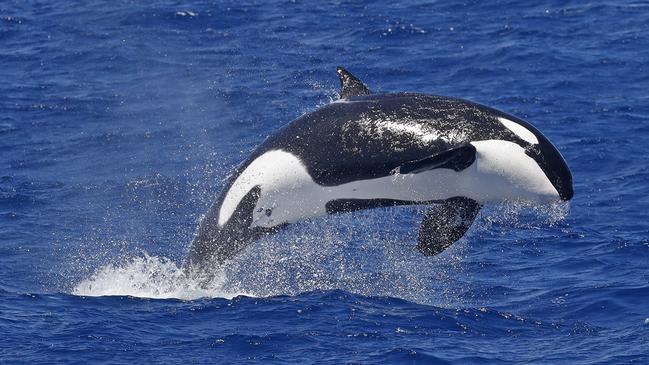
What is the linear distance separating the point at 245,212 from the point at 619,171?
1057 centimetres

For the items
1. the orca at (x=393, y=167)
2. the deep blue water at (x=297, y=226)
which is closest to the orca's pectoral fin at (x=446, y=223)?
the orca at (x=393, y=167)

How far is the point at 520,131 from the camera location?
17281 millimetres

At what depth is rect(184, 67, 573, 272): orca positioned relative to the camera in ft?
56.1

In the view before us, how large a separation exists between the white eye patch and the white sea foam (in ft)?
15.7

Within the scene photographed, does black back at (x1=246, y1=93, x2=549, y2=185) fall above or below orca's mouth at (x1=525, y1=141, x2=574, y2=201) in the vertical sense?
above

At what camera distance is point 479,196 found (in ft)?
58.1

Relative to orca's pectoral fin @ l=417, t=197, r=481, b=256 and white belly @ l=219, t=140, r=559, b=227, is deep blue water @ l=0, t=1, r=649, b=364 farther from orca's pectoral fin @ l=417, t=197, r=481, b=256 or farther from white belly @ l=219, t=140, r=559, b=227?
white belly @ l=219, t=140, r=559, b=227

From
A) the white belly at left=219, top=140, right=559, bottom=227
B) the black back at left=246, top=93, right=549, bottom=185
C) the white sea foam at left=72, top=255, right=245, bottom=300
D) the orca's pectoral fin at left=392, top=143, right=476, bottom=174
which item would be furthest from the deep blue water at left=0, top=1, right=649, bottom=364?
the orca's pectoral fin at left=392, top=143, right=476, bottom=174

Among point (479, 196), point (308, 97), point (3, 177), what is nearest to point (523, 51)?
point (308, 97)

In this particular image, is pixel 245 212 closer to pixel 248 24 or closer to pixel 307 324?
pixel 307 324

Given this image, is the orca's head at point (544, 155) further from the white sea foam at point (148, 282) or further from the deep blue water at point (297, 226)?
the white sea foam at point (148, 282)

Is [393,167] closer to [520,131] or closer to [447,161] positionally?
[447,161]

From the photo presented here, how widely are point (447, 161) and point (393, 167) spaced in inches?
30.2

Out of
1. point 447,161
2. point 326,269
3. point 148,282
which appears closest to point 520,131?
point 447,161
